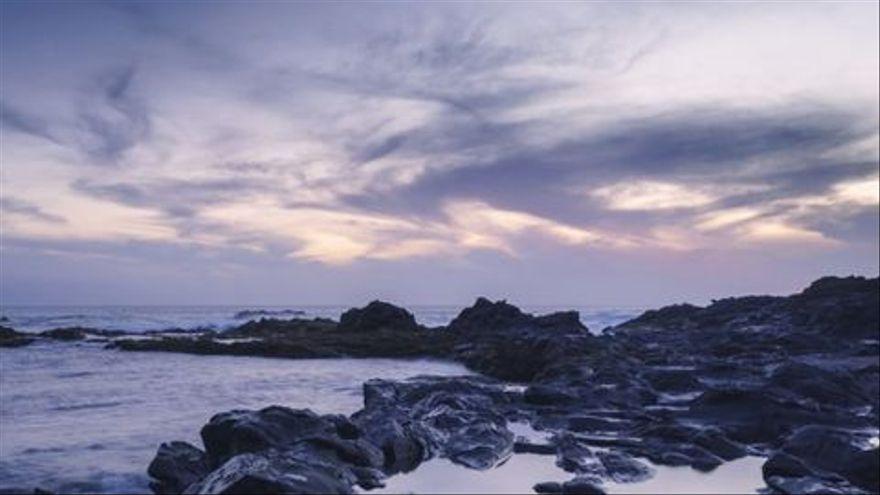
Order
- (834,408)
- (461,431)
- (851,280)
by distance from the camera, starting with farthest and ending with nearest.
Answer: (851,280) < (834,408) < (461,431)

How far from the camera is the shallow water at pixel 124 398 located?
50.4ft

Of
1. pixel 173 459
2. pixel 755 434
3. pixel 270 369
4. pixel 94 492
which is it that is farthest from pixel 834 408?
pixel 270 369

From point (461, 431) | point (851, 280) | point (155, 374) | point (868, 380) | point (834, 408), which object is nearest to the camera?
point (461, 431)

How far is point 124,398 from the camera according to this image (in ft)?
85.5

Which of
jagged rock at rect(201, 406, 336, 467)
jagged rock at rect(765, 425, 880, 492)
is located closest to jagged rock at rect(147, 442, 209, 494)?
jagged rock at rect(201, 406, 336, 467)

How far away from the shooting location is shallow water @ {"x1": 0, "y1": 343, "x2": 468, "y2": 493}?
15359 mm

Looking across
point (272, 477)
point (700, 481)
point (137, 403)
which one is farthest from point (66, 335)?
point (700, 481)

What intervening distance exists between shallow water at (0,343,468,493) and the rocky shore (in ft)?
6.83

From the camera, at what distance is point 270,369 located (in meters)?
38.7

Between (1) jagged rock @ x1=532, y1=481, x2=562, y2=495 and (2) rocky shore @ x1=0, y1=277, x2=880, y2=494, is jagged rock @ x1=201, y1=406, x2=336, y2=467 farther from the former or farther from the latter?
(1) jagged rock @ x1=532, y1=481, x2=562, y2=495

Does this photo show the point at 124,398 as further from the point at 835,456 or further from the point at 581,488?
the point at 835,456

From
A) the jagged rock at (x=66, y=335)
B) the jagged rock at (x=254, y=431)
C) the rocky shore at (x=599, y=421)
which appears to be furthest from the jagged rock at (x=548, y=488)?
the jagged rock at (x=66, y=335)

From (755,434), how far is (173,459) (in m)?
13.1

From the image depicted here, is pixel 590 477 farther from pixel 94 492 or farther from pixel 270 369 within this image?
pixel 270 369
